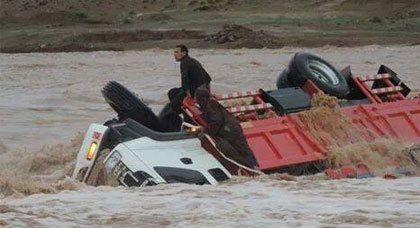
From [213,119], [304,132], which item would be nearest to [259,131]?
[304,132]

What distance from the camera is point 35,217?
7.80m

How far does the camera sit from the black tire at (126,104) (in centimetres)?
1040

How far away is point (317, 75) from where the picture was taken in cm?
1173

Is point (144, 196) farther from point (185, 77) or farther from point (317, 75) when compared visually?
point (317, 75)

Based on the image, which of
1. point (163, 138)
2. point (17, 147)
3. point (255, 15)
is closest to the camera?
point (163, 138)

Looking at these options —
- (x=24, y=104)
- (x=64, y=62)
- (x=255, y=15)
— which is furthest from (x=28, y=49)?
(x=24, y=104)

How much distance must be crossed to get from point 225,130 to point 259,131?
580 millimetres

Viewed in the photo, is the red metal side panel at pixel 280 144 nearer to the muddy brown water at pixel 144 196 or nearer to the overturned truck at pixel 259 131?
the overturned truck at pixel 259 131

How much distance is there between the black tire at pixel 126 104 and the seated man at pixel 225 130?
2.58 ft

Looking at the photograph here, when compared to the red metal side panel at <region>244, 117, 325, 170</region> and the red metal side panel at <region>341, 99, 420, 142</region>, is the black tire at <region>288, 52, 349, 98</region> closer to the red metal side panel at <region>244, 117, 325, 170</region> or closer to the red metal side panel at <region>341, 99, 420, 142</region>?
the red metal side panel at <region>341, 99, 420, 142</region>

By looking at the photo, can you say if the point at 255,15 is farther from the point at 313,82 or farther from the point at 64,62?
the point at 313,82

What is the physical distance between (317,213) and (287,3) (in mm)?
52396

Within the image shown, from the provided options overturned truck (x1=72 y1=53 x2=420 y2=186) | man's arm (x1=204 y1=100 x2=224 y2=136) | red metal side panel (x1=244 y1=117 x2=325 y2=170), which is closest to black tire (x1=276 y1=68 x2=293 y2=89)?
overturned truck (x1=72 y1=53 x2=420 y2=186)

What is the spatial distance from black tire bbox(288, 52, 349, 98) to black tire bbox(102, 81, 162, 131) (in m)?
2.08
